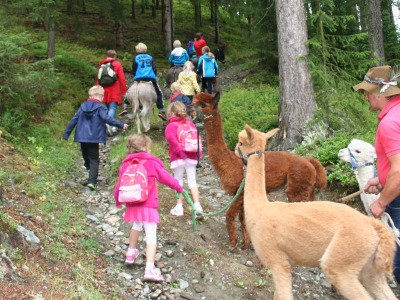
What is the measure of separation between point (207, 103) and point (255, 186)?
9.06ft

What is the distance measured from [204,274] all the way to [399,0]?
27.4m

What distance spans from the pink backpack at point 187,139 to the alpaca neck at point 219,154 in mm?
299

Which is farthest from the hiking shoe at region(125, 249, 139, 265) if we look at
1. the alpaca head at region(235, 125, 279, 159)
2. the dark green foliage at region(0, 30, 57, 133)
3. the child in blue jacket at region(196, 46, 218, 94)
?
the child in blue jacket at region(196, 46, 218, 94)

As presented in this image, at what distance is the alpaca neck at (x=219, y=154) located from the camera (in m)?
6.86

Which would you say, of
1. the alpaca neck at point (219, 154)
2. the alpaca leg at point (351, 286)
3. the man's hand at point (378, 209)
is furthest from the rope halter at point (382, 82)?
the alpaca neck at point (219, 154)

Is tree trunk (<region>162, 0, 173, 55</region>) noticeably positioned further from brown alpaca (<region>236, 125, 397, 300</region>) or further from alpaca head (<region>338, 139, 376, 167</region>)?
brown alpaca (<region>236, 125, 397, 300</region>)

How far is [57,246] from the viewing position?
552cm

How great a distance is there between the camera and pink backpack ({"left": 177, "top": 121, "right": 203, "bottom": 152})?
23.9 ft

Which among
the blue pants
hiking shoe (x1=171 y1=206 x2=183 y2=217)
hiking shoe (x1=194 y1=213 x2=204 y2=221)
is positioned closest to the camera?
hiking shoe (x1=194 y1=213 x2=204 y2=221)

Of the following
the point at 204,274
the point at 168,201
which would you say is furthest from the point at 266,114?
the point at 204,274

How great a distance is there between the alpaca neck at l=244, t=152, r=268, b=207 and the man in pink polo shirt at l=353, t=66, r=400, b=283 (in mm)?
1139

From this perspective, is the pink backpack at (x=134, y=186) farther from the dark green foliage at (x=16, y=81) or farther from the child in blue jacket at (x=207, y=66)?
the child in blue jacket at (x=207, y=66)

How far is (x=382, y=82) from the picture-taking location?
15.8 feet

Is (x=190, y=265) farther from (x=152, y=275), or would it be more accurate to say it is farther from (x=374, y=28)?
(x=374, y=28)
